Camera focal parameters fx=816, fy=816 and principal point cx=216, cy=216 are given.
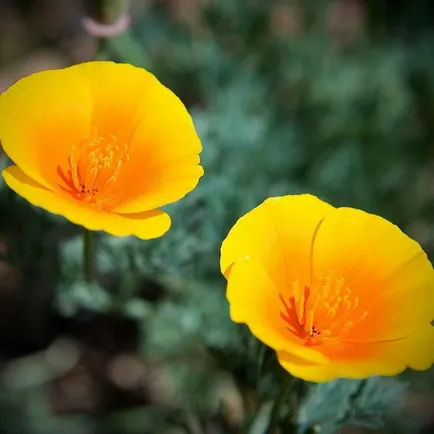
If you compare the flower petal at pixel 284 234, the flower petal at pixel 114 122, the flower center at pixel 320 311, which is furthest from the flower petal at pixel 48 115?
the flower center at pixel 320 311

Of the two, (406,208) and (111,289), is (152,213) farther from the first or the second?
(406,208)

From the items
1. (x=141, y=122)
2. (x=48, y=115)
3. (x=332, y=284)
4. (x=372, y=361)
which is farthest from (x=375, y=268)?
(x=48, y=115)

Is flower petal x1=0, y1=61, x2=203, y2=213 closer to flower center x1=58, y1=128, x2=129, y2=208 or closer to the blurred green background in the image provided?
flower center x1=58, y1=128, x2=129, y2=208

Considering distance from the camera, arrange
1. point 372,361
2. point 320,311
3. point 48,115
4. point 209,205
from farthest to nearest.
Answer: point 209,205 < point 48,115 < point 320,311 < point 372,361

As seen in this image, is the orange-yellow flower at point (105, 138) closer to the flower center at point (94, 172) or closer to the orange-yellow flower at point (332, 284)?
the flower center at point (94, 172)

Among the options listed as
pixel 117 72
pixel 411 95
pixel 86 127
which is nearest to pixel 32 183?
pixel 86 127

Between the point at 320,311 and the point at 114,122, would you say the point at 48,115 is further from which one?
the point at 320,311

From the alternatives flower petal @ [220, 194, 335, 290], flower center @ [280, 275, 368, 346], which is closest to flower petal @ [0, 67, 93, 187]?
flower petal @ [220, 194, 335, 290]
